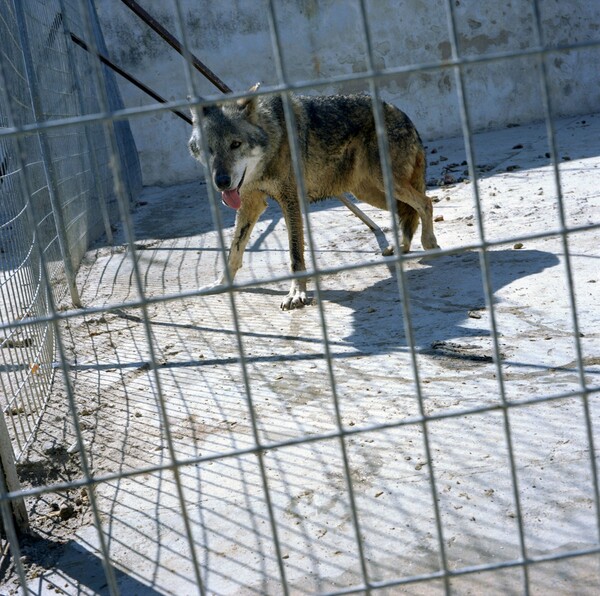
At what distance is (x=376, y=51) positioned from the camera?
12.6 m

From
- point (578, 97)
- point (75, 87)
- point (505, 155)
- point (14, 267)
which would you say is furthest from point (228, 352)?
point (578, 97)

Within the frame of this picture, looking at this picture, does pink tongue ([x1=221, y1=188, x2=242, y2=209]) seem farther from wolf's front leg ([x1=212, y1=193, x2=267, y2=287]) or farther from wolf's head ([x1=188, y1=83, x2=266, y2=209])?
wolf's front leg ([x1=212, y1=193, x2=267, y2=287])

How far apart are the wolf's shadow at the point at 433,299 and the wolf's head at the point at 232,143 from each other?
3.26 feet

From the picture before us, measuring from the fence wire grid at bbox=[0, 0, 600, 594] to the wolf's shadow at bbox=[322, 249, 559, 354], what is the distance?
0.9 inches

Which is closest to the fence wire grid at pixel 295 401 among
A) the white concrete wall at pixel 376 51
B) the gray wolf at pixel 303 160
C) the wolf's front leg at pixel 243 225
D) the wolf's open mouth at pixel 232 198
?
the wolf's front leg at pixel 243 225

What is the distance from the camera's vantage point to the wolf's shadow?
4457mm

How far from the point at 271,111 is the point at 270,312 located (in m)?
1.49

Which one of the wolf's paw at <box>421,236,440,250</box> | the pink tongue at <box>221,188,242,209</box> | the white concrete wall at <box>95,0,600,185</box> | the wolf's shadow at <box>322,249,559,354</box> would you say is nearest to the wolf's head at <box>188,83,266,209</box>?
the pink tongue at <box>221,188,242,209</box>

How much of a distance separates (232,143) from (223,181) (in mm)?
275

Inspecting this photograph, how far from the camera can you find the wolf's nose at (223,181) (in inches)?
213

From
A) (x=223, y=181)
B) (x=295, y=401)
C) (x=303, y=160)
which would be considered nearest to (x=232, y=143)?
(x=223, y=181)

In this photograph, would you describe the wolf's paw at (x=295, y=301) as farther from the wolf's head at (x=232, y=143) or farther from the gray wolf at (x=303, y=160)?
the wolf's head at (x=232, y=143)

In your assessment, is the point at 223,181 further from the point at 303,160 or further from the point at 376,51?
the point at 376,51

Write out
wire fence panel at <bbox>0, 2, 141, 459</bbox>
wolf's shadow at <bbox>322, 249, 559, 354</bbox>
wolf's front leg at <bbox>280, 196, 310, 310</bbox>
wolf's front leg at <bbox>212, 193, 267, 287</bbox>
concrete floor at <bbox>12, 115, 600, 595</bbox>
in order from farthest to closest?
wolf's front leg at <bbox>212, 193, 267, 287</bbox>
wolf's front leg at <bbox>280, 196, 310, 310</bbox>
wolf's shadow at <bbox>322, 249, 559, 354</bbox>
wire fence panel at <bbox>0, 2, 141, 459</bbox>
concrete floor at <bbox>12, 115, 600, 595</bbox>
